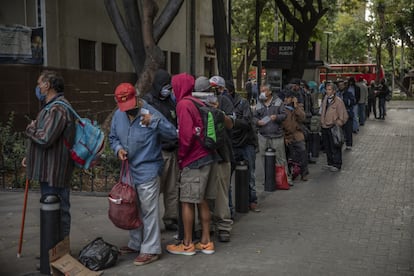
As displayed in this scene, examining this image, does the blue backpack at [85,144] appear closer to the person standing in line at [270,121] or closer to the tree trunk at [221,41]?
the person standing in line at [270,121]

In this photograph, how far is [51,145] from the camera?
503 centimetres

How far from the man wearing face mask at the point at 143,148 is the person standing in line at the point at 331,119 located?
6081 mm

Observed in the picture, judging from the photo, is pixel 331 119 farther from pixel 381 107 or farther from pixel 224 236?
pixel 381 107

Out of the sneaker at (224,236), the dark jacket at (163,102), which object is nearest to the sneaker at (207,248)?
the sneaker at (224,236)

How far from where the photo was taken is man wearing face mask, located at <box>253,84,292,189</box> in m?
8.87

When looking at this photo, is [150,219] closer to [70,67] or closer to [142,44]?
[142,44]

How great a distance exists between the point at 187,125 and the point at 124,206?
0.99 metres

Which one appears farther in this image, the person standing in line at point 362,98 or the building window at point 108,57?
the person standing in line at point 362,98

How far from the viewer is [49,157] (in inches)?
200

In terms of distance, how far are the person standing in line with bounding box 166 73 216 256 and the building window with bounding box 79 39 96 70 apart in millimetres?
10767

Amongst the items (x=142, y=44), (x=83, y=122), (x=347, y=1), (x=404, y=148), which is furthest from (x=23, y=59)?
(x=347, y=1)

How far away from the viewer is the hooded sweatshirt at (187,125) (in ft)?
18.1

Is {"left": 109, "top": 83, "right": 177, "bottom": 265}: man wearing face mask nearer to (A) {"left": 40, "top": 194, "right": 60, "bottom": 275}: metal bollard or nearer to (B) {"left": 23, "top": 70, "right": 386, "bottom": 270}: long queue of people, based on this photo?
(B) {"left": 23, "top": 70, "right": 386, "bottom": 270}: long queue of people

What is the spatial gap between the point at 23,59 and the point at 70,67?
6.90 feet
